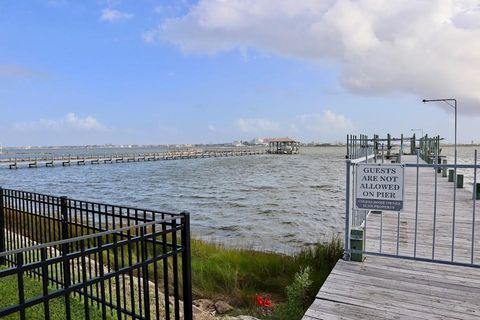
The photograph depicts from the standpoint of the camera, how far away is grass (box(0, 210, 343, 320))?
6.98 m

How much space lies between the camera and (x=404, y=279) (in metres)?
4.93

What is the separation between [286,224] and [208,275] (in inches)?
350

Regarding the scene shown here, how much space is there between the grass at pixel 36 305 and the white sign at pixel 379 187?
3899 millimetres

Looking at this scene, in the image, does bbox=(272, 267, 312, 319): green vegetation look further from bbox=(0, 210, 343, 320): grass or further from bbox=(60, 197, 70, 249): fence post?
bbox=(60, 197, 70, 249): fence post

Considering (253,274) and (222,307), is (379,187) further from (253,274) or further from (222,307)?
(253,274)

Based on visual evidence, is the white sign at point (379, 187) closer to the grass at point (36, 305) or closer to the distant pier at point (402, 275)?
the distant pier at point (402, 275)

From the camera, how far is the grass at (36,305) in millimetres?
4641

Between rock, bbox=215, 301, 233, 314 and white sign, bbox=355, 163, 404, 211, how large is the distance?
9.39 ft

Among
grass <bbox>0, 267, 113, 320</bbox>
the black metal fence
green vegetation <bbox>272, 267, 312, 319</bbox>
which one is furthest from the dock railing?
grass <bbox>0, 267, 113, 320</bbox>

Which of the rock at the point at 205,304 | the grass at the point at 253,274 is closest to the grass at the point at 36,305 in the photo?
the grass at the point at 253,274

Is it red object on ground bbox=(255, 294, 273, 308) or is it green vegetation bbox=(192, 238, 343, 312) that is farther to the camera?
green vegetation bbox=(192, 238, 343, 312)

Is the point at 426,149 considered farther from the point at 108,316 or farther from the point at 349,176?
the point at 108,316

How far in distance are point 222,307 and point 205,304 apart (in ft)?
1.16

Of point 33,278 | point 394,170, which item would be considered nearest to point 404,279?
point 394,170
